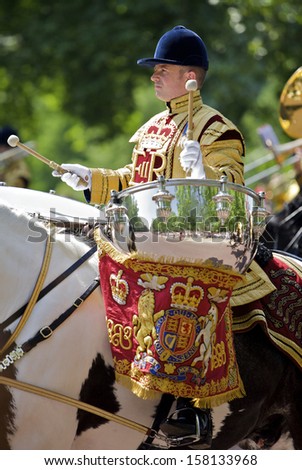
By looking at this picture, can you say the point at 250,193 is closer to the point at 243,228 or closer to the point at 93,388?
the point at 243,228

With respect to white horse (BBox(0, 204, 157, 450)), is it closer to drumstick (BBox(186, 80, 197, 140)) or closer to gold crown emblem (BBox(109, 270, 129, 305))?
gold crown emblem (BBox(109, 270, 129, 305))

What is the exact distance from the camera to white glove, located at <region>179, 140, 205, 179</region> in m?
5.00

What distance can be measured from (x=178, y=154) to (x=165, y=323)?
2.93 ft

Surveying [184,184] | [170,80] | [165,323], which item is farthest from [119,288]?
[170,80]

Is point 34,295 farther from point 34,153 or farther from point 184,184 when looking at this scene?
point 184,184

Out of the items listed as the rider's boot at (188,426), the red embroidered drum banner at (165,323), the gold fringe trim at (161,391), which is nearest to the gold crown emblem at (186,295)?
the red embroidered drum banner at (165,323)

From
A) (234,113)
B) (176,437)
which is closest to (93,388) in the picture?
(176,437)

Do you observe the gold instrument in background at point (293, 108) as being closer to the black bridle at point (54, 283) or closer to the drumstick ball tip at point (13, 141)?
the black bridle at point (54, 283)

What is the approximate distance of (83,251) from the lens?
5461 mm

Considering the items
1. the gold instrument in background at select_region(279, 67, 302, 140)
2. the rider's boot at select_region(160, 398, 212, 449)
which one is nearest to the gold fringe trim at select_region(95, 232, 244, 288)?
the rider's boot at select_region(160, 398, 212, 449)

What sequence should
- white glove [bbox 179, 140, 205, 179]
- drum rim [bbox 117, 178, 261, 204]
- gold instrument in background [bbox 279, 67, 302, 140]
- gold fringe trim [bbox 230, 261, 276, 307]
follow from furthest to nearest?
gold instrument in background [bbox 279, 67, 302, 140] < gold fringe trim [bbox 230, 261, 276, 307] < white glove [bbox 179, 140, 205, 179] < drum rim [bbox 117, 178, 261, 204]

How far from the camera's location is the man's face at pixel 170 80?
5680 mm

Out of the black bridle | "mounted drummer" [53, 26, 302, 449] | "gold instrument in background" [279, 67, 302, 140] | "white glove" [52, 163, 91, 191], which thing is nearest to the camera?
the black bridle
